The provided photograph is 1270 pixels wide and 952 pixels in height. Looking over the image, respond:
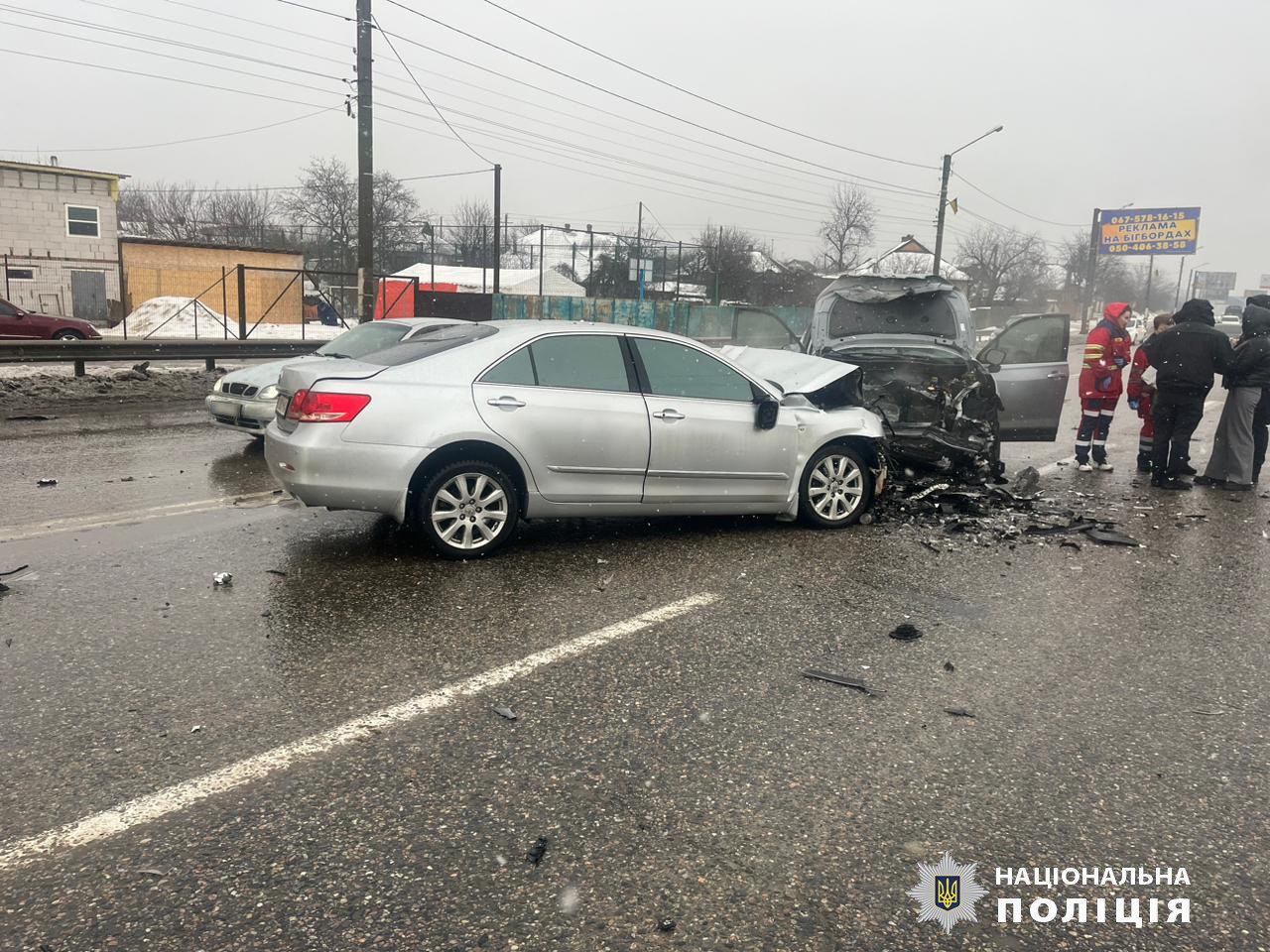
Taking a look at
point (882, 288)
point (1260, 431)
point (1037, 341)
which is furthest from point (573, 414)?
point (1260, 431)

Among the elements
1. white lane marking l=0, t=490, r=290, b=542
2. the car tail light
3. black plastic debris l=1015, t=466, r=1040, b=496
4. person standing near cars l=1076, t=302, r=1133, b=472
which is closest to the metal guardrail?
white lane marking l=0, t=490, r=290, b=542

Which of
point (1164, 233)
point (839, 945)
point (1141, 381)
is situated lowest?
point (839, 945)

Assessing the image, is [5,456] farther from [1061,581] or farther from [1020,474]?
[1020,474]

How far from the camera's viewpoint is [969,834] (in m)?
2.92

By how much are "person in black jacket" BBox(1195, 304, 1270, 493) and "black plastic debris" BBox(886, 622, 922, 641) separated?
6.19 m

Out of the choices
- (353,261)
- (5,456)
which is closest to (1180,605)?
(5,456)

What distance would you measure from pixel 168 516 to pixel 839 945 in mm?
5708

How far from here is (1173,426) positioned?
9125mm

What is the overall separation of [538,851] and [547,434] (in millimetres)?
3325

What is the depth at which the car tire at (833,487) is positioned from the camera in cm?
684

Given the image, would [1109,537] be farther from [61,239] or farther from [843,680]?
[61,239]

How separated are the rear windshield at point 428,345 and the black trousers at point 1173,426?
676 centimetres
